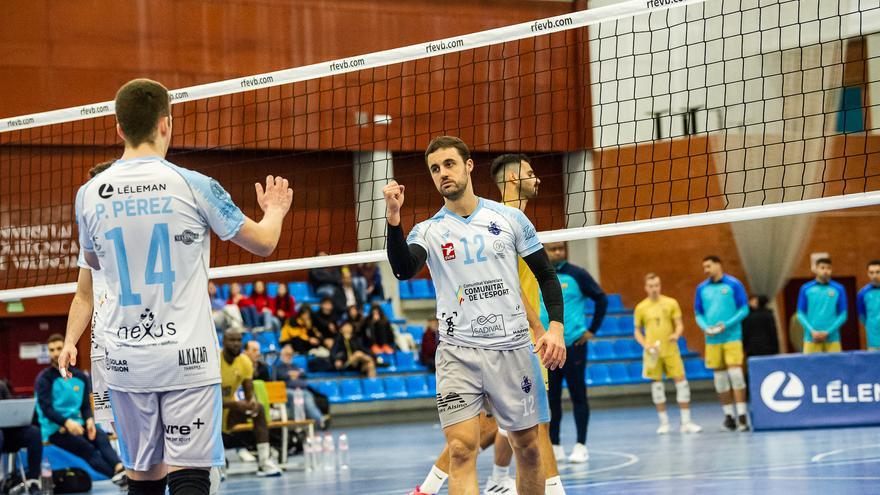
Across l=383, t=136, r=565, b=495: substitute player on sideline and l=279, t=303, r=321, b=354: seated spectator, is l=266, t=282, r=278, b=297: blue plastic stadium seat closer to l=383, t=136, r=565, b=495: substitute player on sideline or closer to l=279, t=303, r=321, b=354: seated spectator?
l=279, t=303, r=321, b=354: seated spectator

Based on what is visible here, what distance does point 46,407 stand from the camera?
12.1 metres

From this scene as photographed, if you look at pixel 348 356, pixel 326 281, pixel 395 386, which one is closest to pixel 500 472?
pixel 348 356

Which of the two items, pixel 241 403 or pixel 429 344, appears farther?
pixel 429 344

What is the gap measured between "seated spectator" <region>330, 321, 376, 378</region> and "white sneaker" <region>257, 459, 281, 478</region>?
26.4 ft

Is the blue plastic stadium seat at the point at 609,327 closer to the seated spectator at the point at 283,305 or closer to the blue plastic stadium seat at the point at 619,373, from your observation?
the blue plastic stadium seat at the point at 619,373

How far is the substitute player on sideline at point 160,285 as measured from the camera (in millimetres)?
4484

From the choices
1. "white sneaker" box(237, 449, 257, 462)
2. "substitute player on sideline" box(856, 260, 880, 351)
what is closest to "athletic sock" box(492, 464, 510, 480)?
"white sneaker" box(237, 449, 257, 462)

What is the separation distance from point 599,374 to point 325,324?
19.2 feet

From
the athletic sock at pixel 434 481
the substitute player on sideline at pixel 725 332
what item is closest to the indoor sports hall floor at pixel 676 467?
the substitute player on sideline at pixel 725 332

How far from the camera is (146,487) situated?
15.6ft

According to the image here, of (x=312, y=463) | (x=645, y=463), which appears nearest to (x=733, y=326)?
(x=645, y=463)

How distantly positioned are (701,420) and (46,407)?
1001 centimetres

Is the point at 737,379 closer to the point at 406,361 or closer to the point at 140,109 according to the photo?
the point at 406,361

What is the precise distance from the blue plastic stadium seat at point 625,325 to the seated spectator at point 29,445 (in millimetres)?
15200
